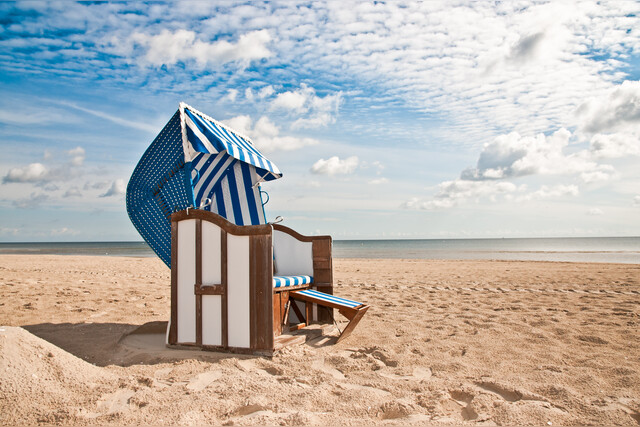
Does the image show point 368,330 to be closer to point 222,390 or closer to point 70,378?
point 222,390

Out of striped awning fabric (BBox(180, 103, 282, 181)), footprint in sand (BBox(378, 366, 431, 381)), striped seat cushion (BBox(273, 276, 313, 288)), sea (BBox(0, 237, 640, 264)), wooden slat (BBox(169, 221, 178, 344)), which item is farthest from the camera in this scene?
→ sea (BBox(0, 237, 640, 264))

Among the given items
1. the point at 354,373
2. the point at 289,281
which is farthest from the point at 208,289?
the point at 354,373

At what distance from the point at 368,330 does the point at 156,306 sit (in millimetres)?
3708

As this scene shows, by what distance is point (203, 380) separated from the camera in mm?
3254

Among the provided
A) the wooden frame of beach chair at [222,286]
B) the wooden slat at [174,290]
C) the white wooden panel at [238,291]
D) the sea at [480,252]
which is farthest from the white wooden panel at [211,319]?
the sea at [480,252]

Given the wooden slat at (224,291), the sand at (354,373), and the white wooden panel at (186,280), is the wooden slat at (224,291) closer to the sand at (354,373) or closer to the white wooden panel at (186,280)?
the sand at (354,373)

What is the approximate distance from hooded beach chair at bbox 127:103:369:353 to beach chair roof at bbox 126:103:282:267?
0.04 ft

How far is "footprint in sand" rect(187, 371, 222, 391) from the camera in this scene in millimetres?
3092

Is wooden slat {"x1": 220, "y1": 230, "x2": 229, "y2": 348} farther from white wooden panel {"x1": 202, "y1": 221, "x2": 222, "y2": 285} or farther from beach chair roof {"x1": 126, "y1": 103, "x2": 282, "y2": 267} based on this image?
beach chair roof {"x1": 126, "y1": 103, "x2": 282, "y2": 267}

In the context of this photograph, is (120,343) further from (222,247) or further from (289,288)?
(289,288)

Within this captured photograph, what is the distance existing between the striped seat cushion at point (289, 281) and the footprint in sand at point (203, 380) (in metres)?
1.13

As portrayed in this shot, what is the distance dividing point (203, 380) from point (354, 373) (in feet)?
3.92

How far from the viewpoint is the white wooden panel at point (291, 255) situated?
5.69 m

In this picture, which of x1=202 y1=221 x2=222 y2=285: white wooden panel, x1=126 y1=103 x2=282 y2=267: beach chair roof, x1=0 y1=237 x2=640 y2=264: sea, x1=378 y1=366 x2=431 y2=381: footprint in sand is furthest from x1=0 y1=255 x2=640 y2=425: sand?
x1=0 y1=237 x2=640 y2=264: sea
